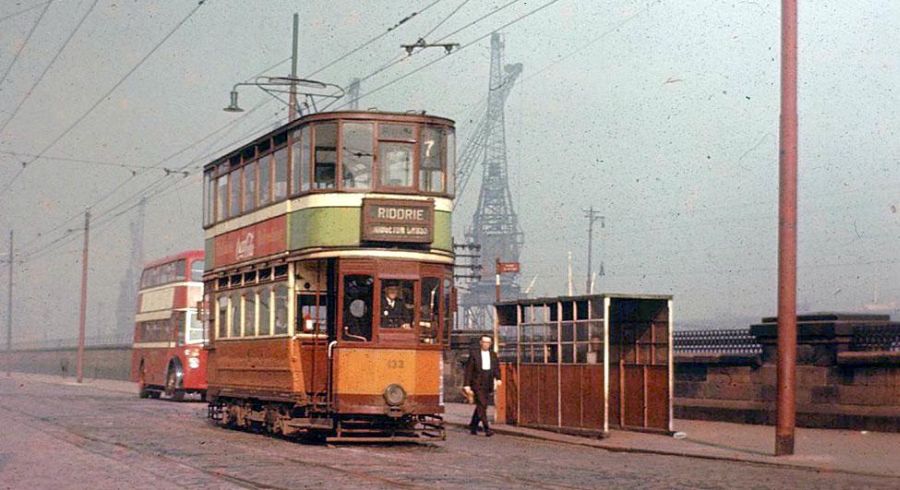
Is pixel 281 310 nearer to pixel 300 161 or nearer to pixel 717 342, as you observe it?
pixel 300 161

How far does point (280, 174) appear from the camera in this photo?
21156 millimetres

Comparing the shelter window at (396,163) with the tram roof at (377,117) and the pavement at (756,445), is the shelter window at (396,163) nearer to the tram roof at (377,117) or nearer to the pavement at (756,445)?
the tram roof at (377,117)

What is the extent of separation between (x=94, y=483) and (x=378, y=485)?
294 centimetres

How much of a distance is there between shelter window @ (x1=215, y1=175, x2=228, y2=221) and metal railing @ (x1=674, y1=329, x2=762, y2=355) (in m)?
9.11

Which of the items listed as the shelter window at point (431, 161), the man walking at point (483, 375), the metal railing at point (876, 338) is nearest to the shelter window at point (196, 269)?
the man walking at point (483, 375)

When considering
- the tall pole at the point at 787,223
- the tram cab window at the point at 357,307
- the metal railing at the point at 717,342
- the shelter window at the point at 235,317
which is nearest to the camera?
the tall pole at the point at 787,223

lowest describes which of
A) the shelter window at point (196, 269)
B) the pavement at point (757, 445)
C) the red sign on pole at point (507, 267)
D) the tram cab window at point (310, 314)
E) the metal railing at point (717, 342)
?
the pavement at point (757, 445)

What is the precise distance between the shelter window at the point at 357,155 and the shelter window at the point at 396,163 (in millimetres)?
193

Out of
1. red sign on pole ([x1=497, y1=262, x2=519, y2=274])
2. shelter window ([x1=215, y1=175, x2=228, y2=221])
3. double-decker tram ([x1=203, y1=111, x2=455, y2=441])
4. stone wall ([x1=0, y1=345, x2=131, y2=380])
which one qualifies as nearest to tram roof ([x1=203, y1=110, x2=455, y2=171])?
double-decker tram ([x1=203, y1=111, x2=455, y2=441])

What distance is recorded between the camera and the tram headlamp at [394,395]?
1944cm

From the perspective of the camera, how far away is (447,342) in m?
20.2

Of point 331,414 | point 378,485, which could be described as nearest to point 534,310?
point 331,414

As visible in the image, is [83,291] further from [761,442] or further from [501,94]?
[501,94]

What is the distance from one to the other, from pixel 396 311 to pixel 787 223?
5759 mm
